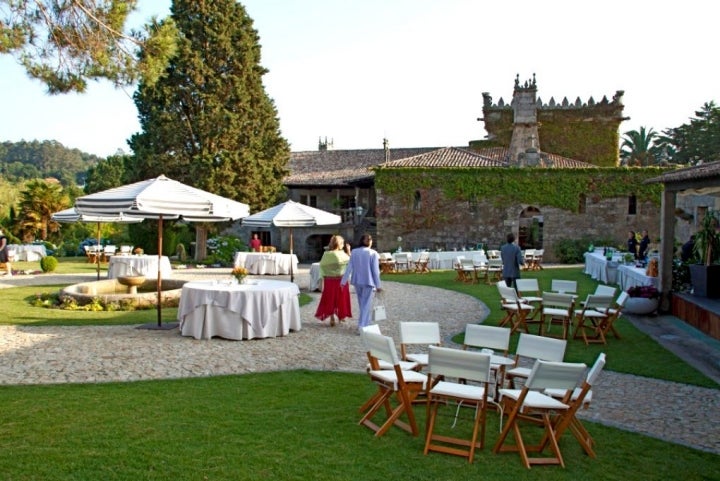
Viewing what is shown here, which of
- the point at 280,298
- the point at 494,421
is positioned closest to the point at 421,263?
the point at 280,298

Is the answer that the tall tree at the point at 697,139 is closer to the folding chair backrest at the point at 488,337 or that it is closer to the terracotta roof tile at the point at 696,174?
the terracotta roof tile at the point at 696,174

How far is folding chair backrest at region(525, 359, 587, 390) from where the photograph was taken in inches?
185

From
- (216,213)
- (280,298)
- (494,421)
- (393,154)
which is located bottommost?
(494,421)

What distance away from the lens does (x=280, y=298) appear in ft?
33.4

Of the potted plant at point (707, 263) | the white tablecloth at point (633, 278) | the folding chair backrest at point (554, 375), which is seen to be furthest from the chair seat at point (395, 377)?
the white tablecloth at point (633, 278)

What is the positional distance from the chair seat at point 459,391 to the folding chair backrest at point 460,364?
16cm

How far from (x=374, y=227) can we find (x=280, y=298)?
78.5 feet

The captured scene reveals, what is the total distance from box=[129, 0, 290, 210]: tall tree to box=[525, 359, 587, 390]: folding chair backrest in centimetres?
2661

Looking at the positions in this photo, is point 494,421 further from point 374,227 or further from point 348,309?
point 374,227

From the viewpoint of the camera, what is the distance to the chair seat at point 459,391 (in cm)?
504

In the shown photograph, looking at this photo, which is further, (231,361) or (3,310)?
(3,310)

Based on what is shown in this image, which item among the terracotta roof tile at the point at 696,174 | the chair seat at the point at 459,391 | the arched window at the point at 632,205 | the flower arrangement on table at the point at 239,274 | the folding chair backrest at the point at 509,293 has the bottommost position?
the chair seat at the point at 459,391

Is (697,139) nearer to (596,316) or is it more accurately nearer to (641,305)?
(641,305)

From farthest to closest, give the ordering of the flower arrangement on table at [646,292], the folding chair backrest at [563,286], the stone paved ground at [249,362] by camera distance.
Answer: the flower arrangement on table at [646,292]
the folding chair backrest at [563,286]
the stone paved ground at [249,362]
